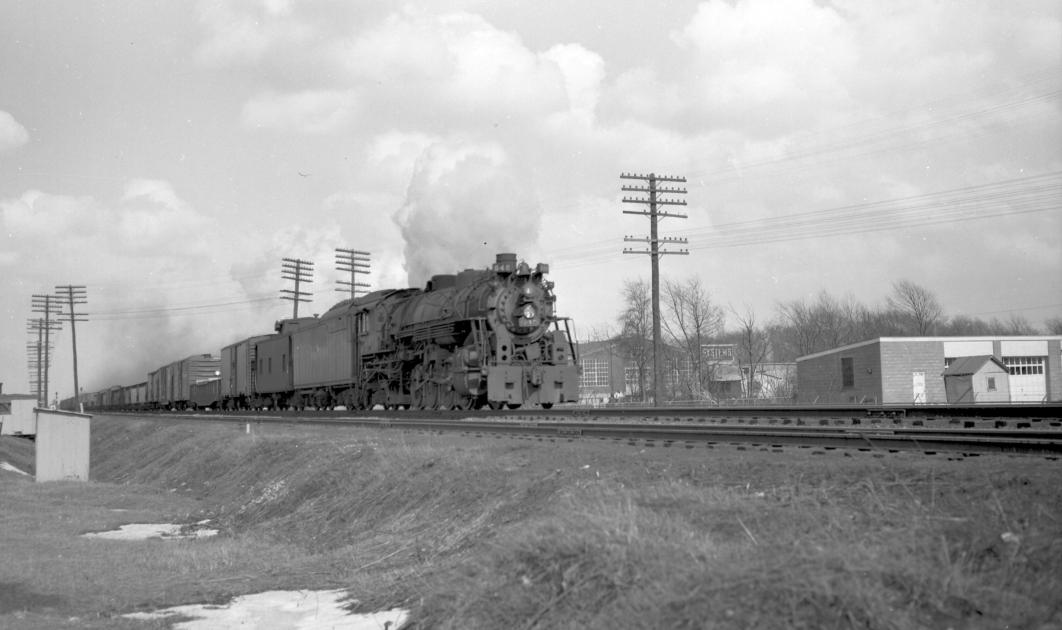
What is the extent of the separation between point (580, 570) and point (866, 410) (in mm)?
12581

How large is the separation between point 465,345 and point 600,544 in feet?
56.1

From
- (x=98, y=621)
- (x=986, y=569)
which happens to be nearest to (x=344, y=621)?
(x=98, y=621)

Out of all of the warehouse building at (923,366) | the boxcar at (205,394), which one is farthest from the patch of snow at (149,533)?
the boxcar at (205,394)

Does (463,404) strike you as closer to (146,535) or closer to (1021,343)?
(146,535)

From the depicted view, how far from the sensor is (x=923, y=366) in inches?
1731

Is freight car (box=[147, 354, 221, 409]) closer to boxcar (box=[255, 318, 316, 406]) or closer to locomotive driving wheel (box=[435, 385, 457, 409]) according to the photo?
boxcar (box=[255, 318, 316, 406])

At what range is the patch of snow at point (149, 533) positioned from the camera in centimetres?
1291

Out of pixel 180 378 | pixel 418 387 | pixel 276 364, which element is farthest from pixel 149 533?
pixel 180 378

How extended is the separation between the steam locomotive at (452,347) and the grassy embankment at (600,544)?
25.4ft

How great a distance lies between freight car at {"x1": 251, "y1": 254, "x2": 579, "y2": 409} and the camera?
2262cm

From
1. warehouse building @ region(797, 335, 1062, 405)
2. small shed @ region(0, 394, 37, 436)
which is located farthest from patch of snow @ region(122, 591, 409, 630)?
small shed @ region(0, 394, 37, 436)

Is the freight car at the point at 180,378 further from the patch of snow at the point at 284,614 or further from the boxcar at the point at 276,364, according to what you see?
the patch of snow at the point at 284,614

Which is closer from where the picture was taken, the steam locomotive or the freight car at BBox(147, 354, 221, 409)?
the steam locomotive

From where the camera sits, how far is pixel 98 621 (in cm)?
727
